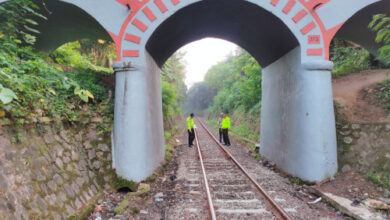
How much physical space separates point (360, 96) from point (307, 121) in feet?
8.34

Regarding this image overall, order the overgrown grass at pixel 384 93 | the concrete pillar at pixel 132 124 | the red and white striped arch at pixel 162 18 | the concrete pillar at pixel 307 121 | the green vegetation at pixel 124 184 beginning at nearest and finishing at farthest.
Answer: the green vegetation at pixel 124 184 → the concrete pillar at pixel 132 124 → the concrete pillar at pixel 307 121 → the red and white striped arch at pixel 162 18 → the overgrown grass at pixel 384 93

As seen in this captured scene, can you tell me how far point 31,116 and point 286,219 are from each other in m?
4.62

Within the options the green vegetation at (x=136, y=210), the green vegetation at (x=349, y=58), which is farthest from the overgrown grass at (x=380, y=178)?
the green vegetation at (x=136, y=210)

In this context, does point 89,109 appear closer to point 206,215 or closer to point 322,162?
point 206,215

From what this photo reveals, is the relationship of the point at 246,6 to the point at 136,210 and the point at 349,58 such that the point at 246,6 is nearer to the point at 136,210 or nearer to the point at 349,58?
the point at 136,210

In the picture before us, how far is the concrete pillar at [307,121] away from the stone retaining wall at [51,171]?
491cm

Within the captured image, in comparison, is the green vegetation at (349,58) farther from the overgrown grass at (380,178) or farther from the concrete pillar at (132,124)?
the concrete pillar at (132,124)

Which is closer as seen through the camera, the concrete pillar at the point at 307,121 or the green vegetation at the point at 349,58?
the concrete pillar at the point at 307,121

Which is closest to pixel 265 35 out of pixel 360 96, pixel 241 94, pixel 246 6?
pixel 246 6

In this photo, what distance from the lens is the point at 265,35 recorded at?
6387 millimetres

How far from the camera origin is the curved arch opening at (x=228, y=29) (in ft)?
18.1

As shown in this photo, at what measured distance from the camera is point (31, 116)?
3307 mm

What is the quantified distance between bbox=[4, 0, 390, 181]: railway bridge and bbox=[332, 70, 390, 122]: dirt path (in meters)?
1.21

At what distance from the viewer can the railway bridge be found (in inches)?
196
